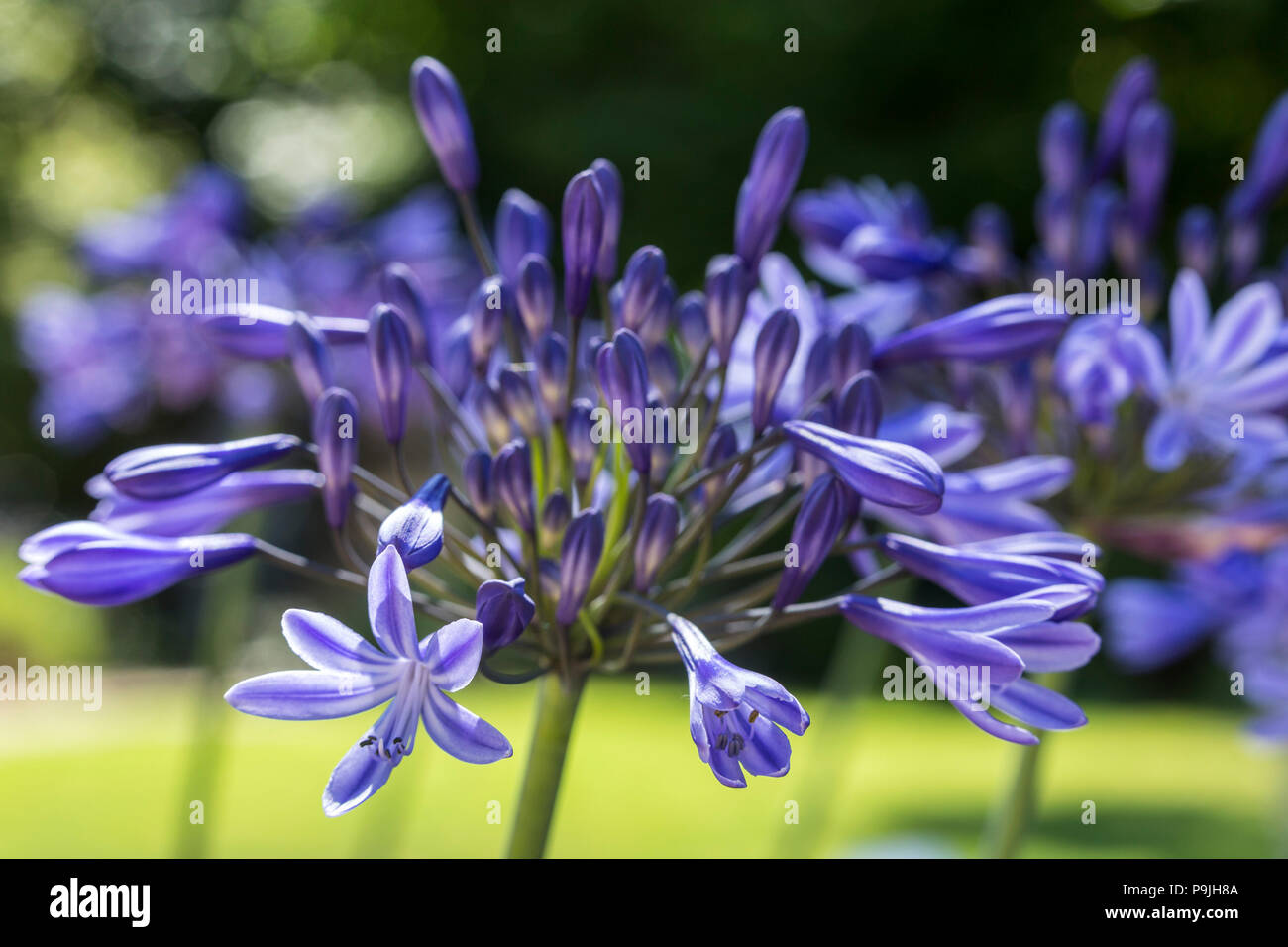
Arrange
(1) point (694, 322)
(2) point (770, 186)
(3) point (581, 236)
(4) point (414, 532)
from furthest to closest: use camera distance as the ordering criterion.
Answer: (1) point (694, 322) → (2) point (770, 186) → (3) point (581, 236) → (4) point (414, 532)

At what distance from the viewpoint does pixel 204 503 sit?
231 centimetres

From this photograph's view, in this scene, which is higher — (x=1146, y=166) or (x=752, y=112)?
(x=752, y=112)

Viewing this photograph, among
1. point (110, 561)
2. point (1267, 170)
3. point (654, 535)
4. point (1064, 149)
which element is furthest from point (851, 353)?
point (1267, 170)

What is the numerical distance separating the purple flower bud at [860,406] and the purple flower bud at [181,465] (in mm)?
991

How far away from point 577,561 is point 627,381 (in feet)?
1.12

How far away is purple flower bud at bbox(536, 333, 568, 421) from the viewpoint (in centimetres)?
223

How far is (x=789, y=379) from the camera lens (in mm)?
2588

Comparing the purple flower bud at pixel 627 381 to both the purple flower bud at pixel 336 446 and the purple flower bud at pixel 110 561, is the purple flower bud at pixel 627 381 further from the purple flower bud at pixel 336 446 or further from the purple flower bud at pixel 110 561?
the purple flower bud at pixel 110 561

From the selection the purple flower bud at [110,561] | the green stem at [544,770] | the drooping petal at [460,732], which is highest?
the purple flower bud at [110,561]

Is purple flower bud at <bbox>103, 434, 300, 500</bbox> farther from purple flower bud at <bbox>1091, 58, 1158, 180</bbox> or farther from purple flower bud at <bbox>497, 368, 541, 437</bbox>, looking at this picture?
purple flower bud at <bbox>1091, 58, 1158, 180</bbox>

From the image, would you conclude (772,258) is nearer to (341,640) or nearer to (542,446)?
(542,446)

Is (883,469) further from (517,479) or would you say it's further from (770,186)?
(770,186)

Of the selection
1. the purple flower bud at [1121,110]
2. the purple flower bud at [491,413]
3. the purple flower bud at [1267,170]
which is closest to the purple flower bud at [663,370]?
the purple flower bud at [491,413]

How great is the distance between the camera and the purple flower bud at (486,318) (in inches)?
90.8
